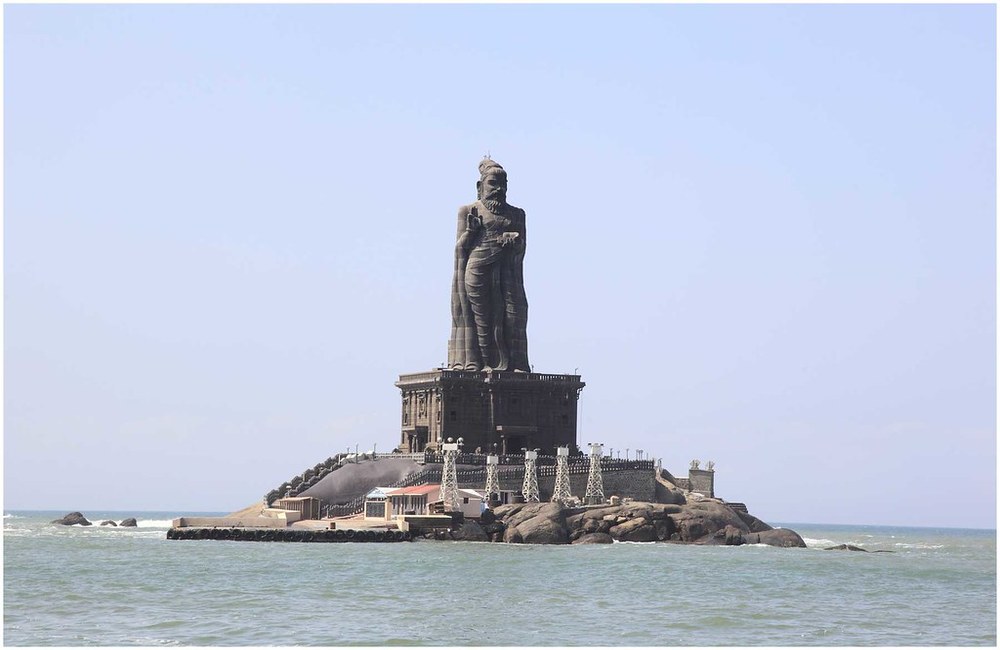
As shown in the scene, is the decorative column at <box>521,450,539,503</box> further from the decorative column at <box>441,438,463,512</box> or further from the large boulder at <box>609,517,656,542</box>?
the large boulder at <box>609,517,656,542</box>

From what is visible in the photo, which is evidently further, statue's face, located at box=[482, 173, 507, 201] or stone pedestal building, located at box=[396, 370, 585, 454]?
statue's face, located at box=[482, 173, 507, 201]

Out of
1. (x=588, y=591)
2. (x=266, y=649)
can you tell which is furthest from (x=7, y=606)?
(x=588, y=591)

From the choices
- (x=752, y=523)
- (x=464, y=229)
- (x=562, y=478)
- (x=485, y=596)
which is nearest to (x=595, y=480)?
(x=562, y=478)

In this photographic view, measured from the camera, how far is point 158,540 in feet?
307

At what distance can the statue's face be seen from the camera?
106750mm

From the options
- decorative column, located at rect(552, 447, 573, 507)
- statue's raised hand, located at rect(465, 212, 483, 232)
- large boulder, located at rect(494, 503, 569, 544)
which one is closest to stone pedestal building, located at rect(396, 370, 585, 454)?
statue's raised hand, located at rect(465, 212, 483, 232)

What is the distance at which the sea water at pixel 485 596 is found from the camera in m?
48.2

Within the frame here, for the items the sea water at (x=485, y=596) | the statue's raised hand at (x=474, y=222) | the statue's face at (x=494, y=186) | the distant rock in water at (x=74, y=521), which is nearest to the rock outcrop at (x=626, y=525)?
the sea water at (x=485, y=596)

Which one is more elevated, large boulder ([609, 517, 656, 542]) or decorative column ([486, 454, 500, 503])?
decorative column ([486, 454, 500, 503])

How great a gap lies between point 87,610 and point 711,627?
679 inches

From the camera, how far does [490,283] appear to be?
107 meters

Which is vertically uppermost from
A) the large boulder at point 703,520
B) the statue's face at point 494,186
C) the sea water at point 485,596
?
the statue's face at point 494,186

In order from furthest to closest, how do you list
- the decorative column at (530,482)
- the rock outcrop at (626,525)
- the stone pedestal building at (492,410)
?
the stone pedestal building at (492,410)
the decorative column at (530,482)
the rock outcrop at (626,525)

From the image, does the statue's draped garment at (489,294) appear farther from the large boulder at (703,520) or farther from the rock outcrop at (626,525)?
the rock outcrop at (626,525)
